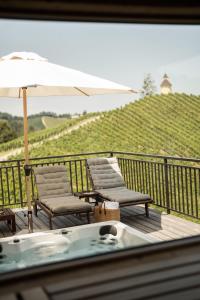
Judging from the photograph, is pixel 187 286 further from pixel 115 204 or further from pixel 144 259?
pixel 115 204

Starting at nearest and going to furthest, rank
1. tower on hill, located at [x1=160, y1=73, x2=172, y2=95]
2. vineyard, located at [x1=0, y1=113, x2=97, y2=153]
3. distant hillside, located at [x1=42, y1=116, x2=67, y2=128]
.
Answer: distant hillside, located at [x1=42, y1=116, x2=67, y2=128] → vineyard, located at [x1=0, y1=113, x2=97, y2=153] → tower on hill, located at [x1=160, y1=73, x2=172, y2=95]

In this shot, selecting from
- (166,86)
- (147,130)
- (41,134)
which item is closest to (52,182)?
(41,134)

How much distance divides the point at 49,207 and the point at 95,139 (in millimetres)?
18973

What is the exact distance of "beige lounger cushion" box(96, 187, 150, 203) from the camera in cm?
524

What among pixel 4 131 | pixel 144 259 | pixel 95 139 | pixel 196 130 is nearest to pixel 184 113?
pixel 196 130

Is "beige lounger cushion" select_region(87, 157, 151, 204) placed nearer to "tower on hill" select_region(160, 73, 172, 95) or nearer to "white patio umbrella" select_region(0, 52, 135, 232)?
"white patio umbrella" select_region(0, 52, 135, 232)

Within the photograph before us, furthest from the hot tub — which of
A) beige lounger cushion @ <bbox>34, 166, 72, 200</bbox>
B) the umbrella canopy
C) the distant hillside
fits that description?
the distant hillside

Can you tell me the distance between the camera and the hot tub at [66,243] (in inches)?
151

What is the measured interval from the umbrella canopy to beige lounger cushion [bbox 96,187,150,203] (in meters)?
1.53

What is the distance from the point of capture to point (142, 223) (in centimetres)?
525

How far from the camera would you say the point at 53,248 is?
4.07 m

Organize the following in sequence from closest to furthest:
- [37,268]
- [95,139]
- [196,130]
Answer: [37,268] → [95,139] → [196,130]

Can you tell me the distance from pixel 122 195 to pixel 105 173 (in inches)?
36.6

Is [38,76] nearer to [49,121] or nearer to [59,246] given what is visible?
[59,246]
